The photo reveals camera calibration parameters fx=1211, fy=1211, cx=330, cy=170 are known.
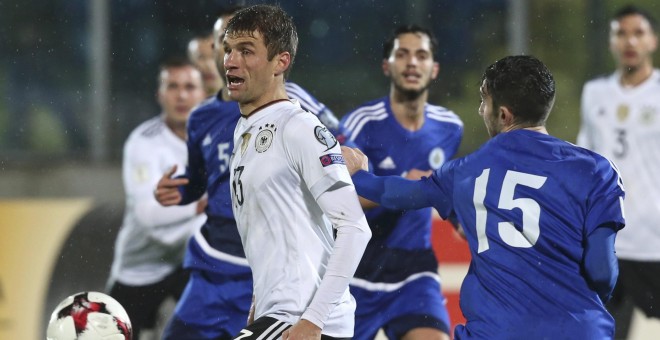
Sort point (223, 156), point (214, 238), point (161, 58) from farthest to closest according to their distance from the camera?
point (161, 58) → point (214, 238) → point (223, 156)

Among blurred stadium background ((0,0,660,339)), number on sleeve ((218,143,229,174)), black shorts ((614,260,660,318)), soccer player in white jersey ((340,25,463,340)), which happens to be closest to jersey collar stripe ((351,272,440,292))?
soccer player in white jersey ((340,25,463,340))

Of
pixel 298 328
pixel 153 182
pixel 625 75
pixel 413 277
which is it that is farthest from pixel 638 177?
pixel 298 328

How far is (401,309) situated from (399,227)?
1.31ft

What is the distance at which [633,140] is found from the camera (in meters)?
7.64

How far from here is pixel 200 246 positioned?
567 centimetres

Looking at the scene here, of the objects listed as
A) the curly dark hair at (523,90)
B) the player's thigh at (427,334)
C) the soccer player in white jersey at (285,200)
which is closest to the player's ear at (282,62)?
the soccer player in white jersey at (285,200)

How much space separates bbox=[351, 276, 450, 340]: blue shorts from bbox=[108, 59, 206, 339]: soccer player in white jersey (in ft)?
6.54

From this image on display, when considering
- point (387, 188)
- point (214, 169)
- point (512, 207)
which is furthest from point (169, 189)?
point (512, 207)

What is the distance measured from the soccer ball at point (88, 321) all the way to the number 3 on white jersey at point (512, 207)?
1.53 m

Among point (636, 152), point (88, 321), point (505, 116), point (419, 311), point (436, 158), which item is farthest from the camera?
point (636, 152)

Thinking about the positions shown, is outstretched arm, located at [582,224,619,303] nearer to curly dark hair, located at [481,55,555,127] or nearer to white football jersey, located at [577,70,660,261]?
curly dark hair, located at [481,55,555,127]

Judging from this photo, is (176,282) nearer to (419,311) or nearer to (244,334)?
(419,311)

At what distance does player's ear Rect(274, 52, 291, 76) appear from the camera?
4.10 m

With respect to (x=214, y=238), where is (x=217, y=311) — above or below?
below
